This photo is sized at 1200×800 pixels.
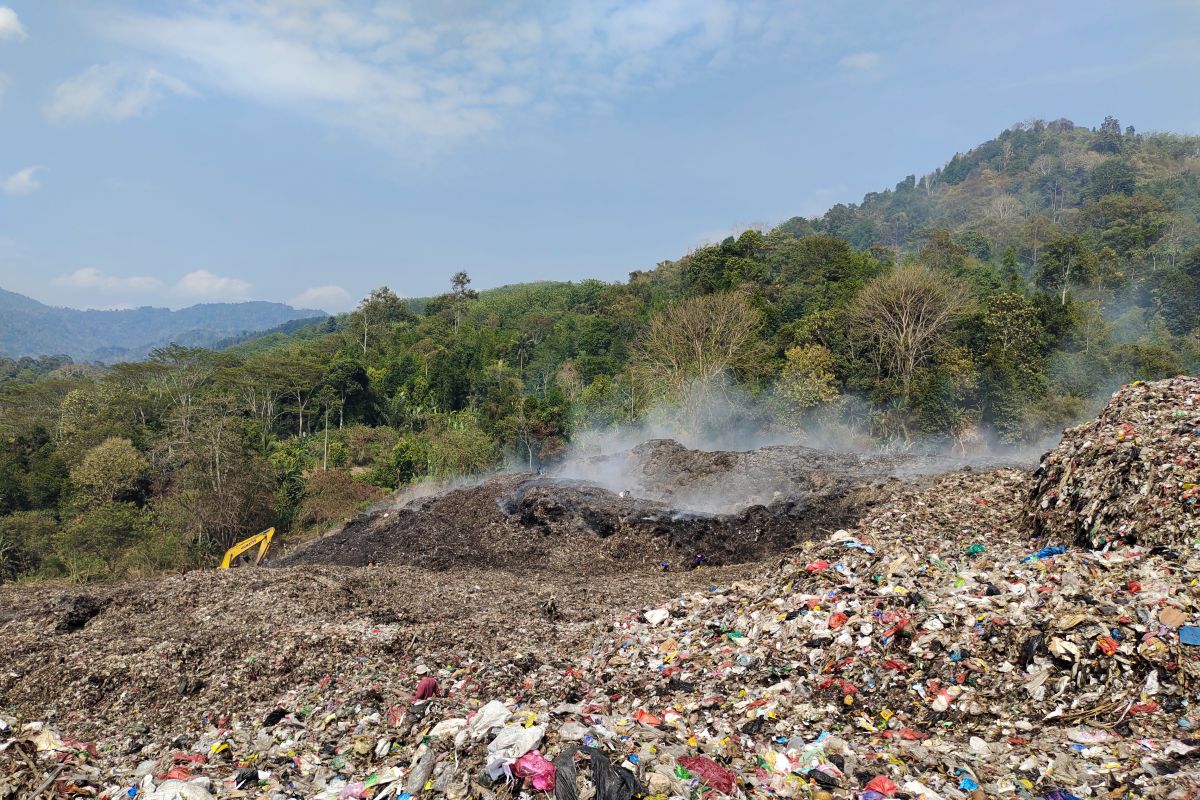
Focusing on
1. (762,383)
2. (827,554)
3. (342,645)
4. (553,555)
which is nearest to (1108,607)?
(827,554)

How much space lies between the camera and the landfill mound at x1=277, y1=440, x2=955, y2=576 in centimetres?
1016

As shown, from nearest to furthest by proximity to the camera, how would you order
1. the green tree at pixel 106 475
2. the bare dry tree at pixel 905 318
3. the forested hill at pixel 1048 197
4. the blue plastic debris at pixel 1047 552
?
the blue plastic debris at pixel 1047 552 < the bare dry tree at pixel 905 318 < the green tree at pixel 106 475 < the forested hill at pixel 1048 197

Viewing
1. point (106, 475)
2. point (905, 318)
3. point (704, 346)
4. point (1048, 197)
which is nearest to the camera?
point (905, 318)

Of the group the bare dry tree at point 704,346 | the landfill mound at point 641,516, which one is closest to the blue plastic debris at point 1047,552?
the landfill mound at point 641,516

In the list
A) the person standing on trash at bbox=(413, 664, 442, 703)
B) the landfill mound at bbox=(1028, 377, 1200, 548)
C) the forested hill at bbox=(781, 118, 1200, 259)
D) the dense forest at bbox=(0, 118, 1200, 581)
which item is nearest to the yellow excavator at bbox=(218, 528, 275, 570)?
the dense forest at bbox=(0, 118, 1200, 581)

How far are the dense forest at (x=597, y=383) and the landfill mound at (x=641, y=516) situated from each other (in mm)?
7191

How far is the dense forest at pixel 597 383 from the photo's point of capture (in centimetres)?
2097

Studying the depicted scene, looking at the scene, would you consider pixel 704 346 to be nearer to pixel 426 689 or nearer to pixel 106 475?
pixel 426 689

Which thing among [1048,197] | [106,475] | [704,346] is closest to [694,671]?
[704,346]

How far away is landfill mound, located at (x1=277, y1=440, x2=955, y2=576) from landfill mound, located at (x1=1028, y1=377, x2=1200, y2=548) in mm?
Answer: 3323

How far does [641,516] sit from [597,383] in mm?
19547

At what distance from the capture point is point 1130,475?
5.86m

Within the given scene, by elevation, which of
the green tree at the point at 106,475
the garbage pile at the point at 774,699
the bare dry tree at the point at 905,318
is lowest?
the green tree at the point at 106,475

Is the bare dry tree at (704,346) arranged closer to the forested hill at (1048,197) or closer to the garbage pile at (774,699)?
the garbage pile at (774,699)
